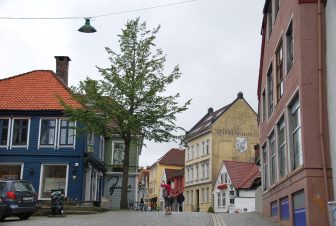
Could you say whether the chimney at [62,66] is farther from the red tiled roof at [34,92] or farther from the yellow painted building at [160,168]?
the yellow painted building at [160,168]

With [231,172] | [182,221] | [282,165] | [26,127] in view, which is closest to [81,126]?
[26,127]

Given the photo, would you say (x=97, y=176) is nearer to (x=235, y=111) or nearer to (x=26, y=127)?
(x=26, y=127)

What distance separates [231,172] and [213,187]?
7.73 metres

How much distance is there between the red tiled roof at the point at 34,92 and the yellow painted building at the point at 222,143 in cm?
2932

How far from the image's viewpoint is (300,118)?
15.8 metres

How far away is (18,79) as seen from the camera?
40469 millimetres

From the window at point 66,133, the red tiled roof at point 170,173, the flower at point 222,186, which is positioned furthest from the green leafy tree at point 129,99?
the red tiled roof at point 170,173

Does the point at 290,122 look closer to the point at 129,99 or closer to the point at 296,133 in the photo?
the point at 296,133

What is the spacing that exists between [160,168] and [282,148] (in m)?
77.1

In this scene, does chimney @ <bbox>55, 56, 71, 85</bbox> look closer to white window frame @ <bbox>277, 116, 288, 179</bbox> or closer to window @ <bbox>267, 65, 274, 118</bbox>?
window @ <bbox>267, 65, 274, 118</bbox>

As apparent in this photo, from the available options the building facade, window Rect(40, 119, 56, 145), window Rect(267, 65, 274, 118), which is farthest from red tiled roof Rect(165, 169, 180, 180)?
the building facade

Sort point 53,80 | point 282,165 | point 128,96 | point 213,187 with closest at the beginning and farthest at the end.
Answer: point 282,165 → point 128,96 → point 53,80 → point 213,187

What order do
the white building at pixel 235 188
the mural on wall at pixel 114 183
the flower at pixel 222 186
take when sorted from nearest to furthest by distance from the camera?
the mural on wall at pixel 114 183
the white building at pixel 235 188
the flower at pixel 222 186

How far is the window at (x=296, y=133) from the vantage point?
16.2 m
